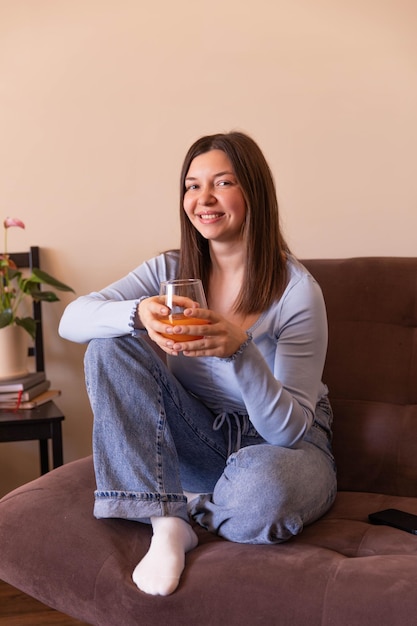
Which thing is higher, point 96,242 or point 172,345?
point 96,242

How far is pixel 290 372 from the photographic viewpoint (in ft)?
5.10

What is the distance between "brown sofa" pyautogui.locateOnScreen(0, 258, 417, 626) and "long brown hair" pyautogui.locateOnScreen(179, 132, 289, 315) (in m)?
0.35

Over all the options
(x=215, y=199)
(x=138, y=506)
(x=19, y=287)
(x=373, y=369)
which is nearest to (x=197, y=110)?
(x=19, y=287)

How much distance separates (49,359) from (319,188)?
97 cm

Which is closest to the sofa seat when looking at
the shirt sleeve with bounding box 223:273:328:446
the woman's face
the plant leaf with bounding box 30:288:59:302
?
the shirt sleeve with bounding box 223:273:328:446

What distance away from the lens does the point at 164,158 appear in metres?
2.39

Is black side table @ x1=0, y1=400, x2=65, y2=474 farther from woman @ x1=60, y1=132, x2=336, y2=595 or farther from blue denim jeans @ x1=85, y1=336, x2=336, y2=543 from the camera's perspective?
blue denim jeans @ x1=85, y1=336, x2=336, y2=543

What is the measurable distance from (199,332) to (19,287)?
120 cm

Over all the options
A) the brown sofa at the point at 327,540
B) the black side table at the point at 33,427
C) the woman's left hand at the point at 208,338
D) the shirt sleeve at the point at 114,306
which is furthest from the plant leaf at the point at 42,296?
the woman's left hand at the point at 208,338

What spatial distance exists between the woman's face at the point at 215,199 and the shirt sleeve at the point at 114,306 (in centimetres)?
19

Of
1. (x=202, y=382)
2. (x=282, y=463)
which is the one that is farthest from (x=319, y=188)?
(x=282, y=463)

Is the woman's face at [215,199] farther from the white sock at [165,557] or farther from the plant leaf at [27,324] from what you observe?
the plant leaf at [27,324]

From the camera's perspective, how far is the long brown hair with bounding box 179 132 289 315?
1.62 m

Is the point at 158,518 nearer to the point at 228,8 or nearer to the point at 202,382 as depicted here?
the point at 202,382
